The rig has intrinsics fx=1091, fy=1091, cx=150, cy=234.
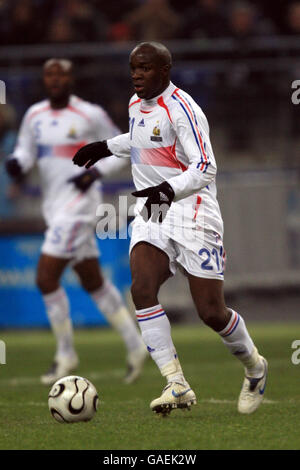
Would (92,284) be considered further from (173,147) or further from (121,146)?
(173,147)

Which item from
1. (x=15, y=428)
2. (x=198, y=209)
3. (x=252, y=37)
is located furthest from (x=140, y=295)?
(x=252, y=37)

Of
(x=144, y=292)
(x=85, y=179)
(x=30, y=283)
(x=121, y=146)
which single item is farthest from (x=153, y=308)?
(x=30, y=283)

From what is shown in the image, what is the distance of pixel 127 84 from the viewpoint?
15602 mm

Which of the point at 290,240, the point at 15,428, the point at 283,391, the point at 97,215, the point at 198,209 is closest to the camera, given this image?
the point at 15,428

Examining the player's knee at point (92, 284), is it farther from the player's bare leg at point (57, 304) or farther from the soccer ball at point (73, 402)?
the soccer ball at point (73, 402)

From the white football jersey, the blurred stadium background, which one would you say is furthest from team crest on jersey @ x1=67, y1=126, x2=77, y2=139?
the blurred stadium background

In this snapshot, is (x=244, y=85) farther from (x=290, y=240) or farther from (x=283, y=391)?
(x=283, y=391)

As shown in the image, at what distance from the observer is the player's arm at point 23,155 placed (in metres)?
9.87

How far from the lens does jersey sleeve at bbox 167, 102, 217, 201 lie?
622 cm

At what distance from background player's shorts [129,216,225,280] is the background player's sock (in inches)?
11.7

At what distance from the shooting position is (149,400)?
786 centimetres

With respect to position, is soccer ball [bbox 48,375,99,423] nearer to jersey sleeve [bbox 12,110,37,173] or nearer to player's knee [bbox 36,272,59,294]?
player's knee [bbox 36,272,59,294]

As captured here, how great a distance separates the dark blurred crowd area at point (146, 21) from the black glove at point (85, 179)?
20.9 ft
